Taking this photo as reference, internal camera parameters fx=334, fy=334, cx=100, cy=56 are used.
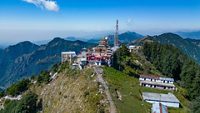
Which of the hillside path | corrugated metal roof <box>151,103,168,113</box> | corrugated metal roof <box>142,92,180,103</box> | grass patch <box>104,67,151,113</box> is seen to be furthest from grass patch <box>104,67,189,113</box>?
corrugated metal roof <box>142,92,180,103</box>

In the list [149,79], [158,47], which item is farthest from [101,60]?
[158,47]

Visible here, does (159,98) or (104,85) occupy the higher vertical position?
(104,85)

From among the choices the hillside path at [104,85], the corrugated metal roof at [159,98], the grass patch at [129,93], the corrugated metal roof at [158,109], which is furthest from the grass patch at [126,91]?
the corrugated metal roof at [159,98]

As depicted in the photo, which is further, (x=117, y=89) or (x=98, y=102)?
(x=117, y=89)

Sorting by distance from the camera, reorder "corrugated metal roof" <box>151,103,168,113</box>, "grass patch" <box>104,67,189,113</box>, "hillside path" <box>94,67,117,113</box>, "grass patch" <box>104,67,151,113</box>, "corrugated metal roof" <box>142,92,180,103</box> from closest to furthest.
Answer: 1. "hillside path" <box>94,67,117,113</box>
2. "corrugated metal roof" <box>151,103,168,113</box>
3. "grass patch" <box>104,67,151,113</box>
4. "grass patch" <box>104,67,189,113</box>
5. "corrugated metal roof" <box>142,92,180,103</box>

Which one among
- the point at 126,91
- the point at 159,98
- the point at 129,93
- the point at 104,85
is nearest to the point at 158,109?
the point at 159,98

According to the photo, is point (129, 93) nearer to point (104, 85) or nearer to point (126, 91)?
point (126, 91)

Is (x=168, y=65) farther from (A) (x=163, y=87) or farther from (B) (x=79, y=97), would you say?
(B) (x=79, y=97)

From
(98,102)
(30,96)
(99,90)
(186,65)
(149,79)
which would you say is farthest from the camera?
(186,65)

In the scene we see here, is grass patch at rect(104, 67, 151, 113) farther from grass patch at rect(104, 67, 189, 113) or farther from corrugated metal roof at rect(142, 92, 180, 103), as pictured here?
corrugated metal roof at rect(142, 92, 180, 103)

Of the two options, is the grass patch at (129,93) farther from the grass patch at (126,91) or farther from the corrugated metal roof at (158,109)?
the corrugated metal roof at (158,109)

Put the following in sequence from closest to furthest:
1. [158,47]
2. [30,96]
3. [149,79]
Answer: [30,96]
[149,79]
[158,47]
